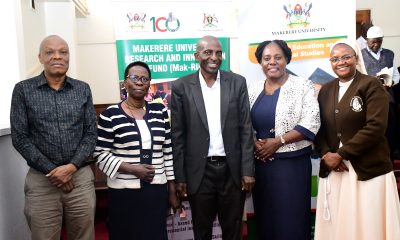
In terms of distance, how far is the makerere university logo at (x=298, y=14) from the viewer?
360 cm

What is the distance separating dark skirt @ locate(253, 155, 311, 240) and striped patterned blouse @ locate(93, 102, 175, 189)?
0.72 metres

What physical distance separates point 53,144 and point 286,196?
153 centimetres

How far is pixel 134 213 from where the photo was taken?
2277 millimetres

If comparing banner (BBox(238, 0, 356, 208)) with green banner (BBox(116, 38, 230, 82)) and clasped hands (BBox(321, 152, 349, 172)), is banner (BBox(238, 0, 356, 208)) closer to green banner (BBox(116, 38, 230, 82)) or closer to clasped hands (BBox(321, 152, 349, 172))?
green banner (BBox(116, 38, 230, 82))

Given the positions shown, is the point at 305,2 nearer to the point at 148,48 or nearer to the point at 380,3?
the point at 148,48

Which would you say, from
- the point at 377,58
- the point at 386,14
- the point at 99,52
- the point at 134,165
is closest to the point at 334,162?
the point at 134,165

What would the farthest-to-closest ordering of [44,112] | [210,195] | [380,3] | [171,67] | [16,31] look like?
[380,3]
[171,67]
[16,31]
[210,195]
[44,112]

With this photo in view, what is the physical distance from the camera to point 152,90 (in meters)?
3.72

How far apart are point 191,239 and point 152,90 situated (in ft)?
4.84

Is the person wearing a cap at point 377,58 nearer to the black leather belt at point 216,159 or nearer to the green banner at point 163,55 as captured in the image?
the green banner at point 163,55

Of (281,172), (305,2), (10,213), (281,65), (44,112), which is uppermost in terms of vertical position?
(305,2)

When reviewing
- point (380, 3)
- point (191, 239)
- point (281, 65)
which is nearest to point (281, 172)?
point (281, 65)

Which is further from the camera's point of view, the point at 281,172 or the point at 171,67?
the point at 171,67

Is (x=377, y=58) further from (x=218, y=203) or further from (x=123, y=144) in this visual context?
(x=123, y=144)
